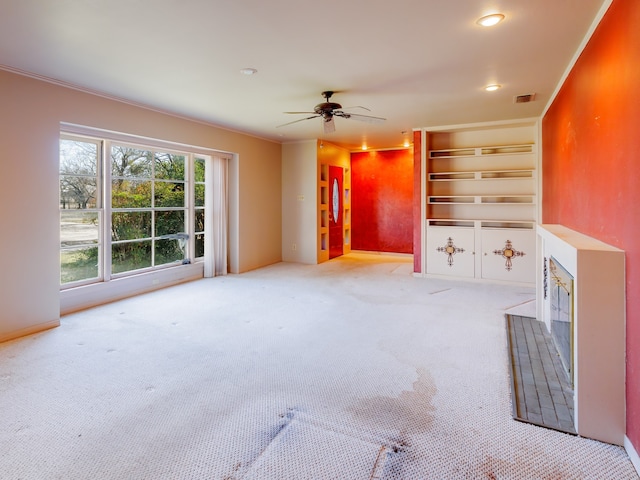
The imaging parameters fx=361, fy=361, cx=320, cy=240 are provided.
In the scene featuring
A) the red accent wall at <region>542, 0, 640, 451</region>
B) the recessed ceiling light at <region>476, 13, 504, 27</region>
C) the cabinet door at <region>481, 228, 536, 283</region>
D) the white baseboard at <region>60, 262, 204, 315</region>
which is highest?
the recessed ceiling light at <region>476, 13, 504, 27</region>

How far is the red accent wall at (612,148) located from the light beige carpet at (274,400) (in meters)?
0.81

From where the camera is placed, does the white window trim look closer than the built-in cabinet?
Yes

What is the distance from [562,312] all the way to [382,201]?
20.3 feet

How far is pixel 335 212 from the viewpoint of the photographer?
27.1 feet

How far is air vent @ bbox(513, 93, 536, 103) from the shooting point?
4.29 meters

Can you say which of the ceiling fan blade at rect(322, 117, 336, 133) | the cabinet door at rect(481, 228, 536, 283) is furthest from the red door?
the ceiling fan blade at rect(322, 117, 336, 133)

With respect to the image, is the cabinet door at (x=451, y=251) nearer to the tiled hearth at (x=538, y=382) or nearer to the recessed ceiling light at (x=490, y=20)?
the tiled hearth at (x=538, y=382)

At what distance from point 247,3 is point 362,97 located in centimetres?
225

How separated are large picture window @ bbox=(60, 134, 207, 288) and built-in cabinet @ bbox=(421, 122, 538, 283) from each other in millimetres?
3973

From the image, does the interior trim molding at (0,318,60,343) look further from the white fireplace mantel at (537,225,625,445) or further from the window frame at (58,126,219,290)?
the white fireplace mantel at (537,225,625,445)

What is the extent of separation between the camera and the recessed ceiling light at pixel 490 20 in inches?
98.1

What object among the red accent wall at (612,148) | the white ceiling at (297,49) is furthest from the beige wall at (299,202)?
the red accent wall at (612,148)

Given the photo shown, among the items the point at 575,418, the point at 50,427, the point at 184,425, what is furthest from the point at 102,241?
the point at 575,418

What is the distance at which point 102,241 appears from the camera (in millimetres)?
4664
